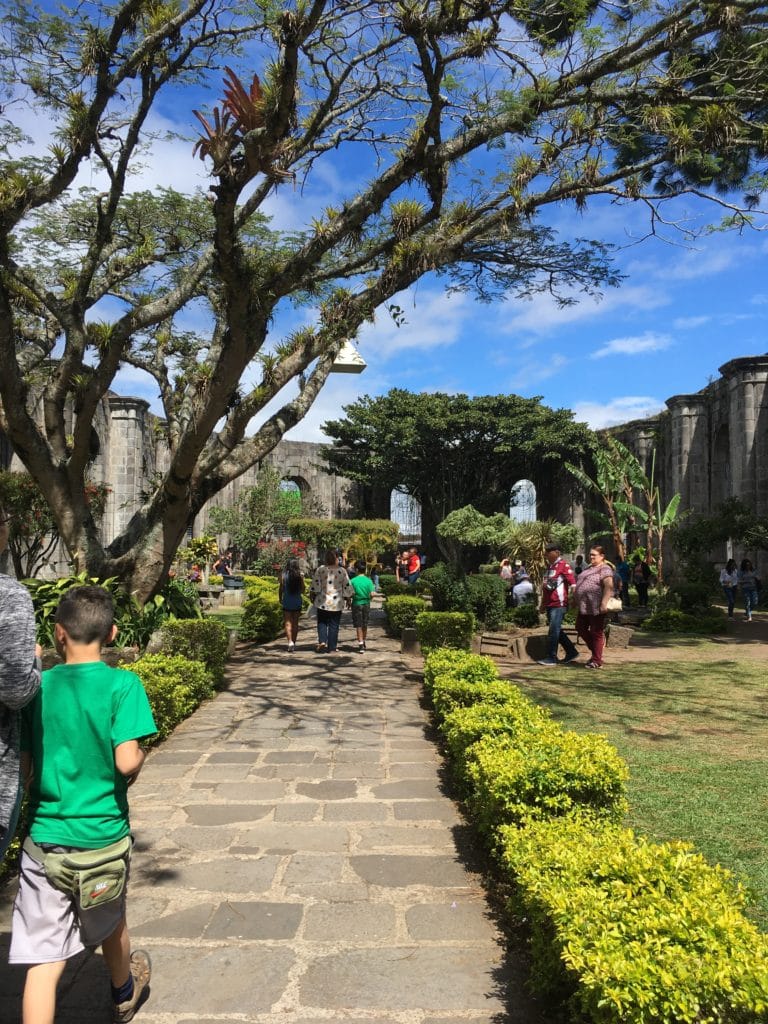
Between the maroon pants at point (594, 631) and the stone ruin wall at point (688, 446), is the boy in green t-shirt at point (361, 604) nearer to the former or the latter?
the maroon pants at point (594, 631)

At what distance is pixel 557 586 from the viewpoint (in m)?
9.47

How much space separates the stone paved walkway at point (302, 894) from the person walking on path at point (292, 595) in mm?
4251

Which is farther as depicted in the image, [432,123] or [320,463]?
→ [320,463]

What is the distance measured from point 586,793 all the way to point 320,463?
2977 centimetres

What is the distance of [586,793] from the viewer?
3.50 m

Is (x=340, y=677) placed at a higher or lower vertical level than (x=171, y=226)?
lower

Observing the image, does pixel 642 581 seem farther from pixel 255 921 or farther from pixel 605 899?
pixel 605 899

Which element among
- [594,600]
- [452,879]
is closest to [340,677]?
[594,600]

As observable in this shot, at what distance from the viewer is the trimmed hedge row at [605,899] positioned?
1.88 meters

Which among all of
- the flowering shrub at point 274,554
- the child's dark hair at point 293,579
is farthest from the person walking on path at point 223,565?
the child's dark hair at point 293,579

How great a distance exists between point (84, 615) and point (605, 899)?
1746 mm

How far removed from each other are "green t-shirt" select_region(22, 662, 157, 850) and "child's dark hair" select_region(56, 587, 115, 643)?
3.7 inches

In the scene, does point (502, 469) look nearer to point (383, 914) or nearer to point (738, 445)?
point (738, 445)

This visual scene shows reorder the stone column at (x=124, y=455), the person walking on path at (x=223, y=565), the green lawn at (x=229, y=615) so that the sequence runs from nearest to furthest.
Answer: the green lawn at (x=229, y=615) → the stone column at (x=124, y=455) → the person walking on path at (x=223, y=565)
